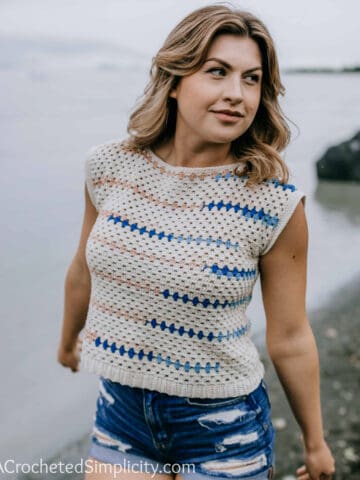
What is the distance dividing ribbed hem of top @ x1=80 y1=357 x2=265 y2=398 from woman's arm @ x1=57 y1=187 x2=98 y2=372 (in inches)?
16.7

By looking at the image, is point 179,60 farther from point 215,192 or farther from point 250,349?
point 250,349

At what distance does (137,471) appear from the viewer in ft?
6.16

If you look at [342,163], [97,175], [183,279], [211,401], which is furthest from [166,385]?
[342,163]

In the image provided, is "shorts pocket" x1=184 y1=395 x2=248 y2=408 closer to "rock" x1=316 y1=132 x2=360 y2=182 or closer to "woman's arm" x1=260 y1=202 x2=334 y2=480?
"woman's arm" x1=260 y1=202 x2=334 y2=480

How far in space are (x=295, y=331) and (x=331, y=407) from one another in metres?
2.12

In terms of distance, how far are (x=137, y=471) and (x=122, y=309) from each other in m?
0.50

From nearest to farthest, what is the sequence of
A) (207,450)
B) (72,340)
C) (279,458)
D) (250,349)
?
(207,450) < (250,349) < (72,340) < (279,458)

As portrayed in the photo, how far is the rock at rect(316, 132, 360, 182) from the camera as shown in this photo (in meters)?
12.9

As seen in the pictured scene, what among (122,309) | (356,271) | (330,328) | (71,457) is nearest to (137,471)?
(122,309)

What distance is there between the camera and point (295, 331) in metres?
1.97

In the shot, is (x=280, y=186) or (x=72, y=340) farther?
(x=72, y=340)

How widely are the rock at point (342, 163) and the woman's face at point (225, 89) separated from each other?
11.4 metres

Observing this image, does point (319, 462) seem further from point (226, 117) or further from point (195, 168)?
point (226, 117)

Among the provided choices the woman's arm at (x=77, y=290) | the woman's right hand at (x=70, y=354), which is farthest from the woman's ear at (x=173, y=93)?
the woman's right hand at (x=70, y=354)
